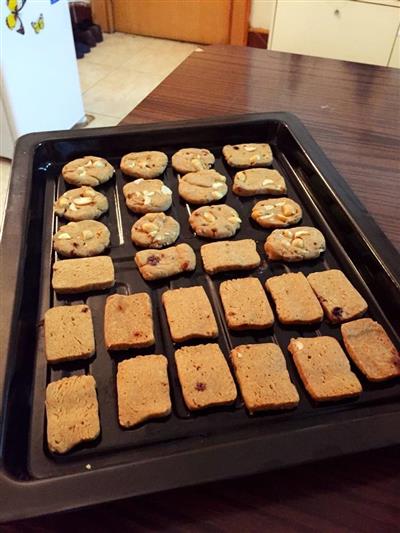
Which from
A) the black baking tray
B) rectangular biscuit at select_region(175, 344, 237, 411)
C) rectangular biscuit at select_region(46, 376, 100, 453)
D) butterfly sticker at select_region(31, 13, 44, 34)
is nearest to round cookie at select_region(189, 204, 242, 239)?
the black baking tray

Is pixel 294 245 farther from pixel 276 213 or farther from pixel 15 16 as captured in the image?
pixel 15 16

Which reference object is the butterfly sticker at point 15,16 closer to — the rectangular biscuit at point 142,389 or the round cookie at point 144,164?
the round cookie at point 144,164

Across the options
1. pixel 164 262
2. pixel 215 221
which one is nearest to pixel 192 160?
pixel 215 221

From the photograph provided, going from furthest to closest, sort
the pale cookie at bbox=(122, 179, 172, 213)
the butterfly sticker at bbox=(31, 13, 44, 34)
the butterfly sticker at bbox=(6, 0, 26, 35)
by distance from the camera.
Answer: the butterfly sticker at bbox=(31, 13, 44, 34)
the butterfly sticker at bbox=(6, 0, 26, 35)
the pale cookie at bbox=(122, 179, 172, 213)

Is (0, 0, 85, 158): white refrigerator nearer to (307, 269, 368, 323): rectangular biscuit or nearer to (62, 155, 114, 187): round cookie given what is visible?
(62, 155, 114, 187): round cookie

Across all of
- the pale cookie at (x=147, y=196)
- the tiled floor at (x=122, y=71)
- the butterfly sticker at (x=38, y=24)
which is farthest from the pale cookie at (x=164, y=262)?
the tiled floor at (x=122, y=71)

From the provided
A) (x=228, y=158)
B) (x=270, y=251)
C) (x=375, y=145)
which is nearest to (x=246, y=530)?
(x=270, y=251)
